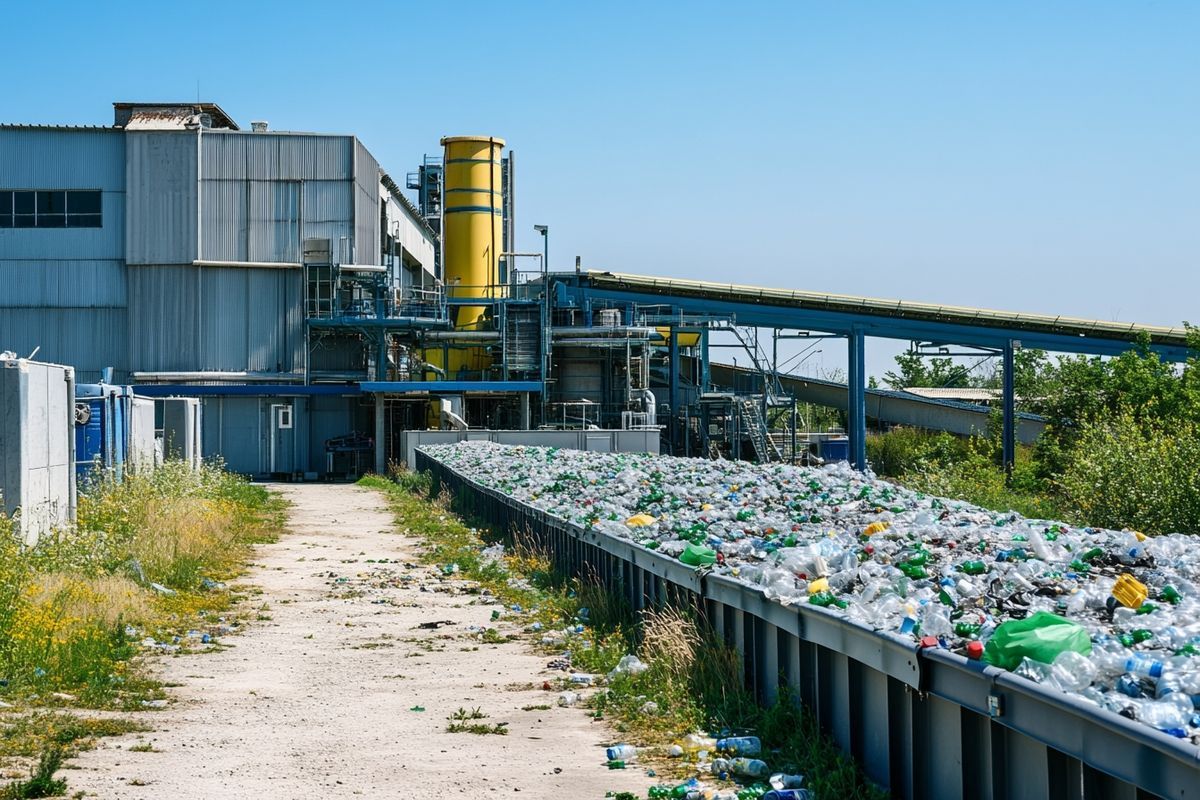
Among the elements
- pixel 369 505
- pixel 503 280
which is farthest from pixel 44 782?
pixel 503 280

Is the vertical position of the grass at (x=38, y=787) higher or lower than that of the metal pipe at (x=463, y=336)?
lower

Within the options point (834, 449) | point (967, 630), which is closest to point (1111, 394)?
point (834, 449)

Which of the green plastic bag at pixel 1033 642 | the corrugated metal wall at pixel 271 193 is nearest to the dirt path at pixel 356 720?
the green plastic bag at pixel 1033 642

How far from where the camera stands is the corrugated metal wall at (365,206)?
4453 centimetres

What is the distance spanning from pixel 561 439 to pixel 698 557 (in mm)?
28590

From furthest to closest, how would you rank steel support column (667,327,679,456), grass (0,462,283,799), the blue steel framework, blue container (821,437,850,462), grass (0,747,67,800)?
blue container (821,437,850,462)
steel support column (667,327,679,456)
the blue steel framework
grass (0,462,283,799)
grass (0,747,67,800)

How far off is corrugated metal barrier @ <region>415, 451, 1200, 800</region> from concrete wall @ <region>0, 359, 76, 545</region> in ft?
25.2

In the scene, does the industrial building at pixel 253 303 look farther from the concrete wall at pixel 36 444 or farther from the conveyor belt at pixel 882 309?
the concrete wall at pixel 36 444

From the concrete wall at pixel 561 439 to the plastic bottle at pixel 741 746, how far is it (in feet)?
98.8

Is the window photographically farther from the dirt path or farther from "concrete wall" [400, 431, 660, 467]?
the dirt path

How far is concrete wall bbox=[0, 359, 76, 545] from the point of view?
13.6 m

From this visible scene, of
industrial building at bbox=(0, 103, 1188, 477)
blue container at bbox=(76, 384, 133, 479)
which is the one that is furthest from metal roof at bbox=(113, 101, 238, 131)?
blue container at bbox=(76, 384, 133, 479)

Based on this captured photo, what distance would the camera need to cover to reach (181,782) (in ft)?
23.6

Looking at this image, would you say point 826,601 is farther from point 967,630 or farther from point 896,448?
point 896,448
